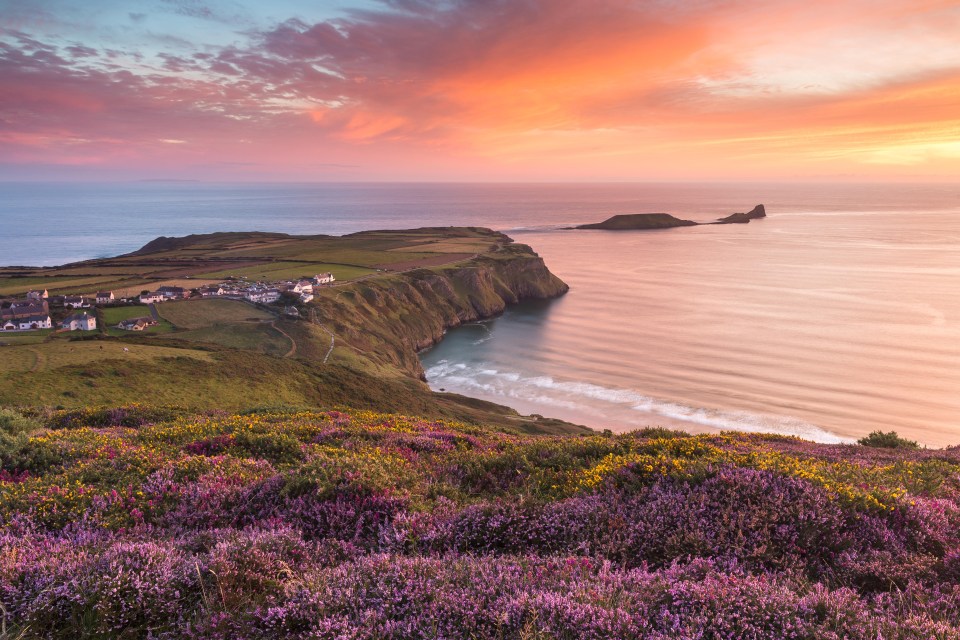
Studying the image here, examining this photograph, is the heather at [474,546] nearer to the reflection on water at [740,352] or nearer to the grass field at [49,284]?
the reflection on water at [740,352]

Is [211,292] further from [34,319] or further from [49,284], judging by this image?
[49,284]

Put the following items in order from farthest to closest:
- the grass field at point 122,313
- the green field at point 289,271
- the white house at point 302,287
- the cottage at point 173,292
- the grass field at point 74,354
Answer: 1. the green field at point 289,271
2. the white house at point 302,287
3. the cottage at point 173,292
4. the grass field at point 122,313
5. the grass field at point 74,354

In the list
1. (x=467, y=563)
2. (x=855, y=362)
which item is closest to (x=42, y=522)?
(x=467, y=563)

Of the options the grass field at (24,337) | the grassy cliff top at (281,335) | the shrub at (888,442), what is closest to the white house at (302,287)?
the grassy cliff top at (281,335)

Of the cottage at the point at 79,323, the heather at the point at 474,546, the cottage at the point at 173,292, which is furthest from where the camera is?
the cottage at the point at 173,292

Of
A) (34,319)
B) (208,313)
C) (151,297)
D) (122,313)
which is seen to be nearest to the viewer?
(34,319)

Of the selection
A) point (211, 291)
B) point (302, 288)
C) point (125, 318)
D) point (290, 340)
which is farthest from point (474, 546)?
point (211, 291)

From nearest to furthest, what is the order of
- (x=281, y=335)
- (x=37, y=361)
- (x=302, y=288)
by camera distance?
1. (x=37, y=361)
2. (x=281, y=335)
3. (x=302, y=288)

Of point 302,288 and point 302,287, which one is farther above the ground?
point 302,287
